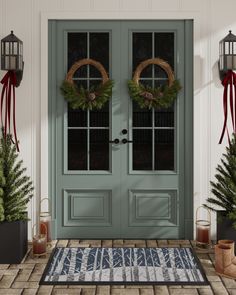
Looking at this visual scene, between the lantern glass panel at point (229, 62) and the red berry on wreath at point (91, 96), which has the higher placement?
the lantern glass panel at point (229, 62)

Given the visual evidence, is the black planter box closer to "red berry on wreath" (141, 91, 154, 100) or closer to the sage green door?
the sage green door

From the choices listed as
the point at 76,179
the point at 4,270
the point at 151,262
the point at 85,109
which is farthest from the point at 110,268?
the point at 85,109

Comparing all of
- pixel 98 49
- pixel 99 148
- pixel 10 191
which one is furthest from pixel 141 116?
pixel 10 191

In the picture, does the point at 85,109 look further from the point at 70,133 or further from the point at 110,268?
the point at 110,268

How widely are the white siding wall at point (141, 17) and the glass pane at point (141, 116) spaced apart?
493mm

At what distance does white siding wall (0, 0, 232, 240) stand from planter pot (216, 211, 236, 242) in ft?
2.10

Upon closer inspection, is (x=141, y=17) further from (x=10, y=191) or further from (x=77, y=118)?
(x=10, y=191)

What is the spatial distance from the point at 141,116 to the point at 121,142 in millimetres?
350

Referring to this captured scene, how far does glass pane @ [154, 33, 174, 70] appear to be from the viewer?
18.2 ft

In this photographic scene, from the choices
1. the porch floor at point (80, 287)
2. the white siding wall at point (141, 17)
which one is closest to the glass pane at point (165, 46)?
the white siding wall at point (141, 17)

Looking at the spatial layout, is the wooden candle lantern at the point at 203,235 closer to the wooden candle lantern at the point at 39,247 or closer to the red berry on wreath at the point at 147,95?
the red berry on wreath at the point at 147,95

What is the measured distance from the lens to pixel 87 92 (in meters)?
5.47

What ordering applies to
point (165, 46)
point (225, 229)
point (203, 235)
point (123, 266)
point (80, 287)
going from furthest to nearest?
point (165, 46), point (203, 235), point (225, 229), point (123, 266), point (80, 287)

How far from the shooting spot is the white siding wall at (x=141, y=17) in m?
5.44
